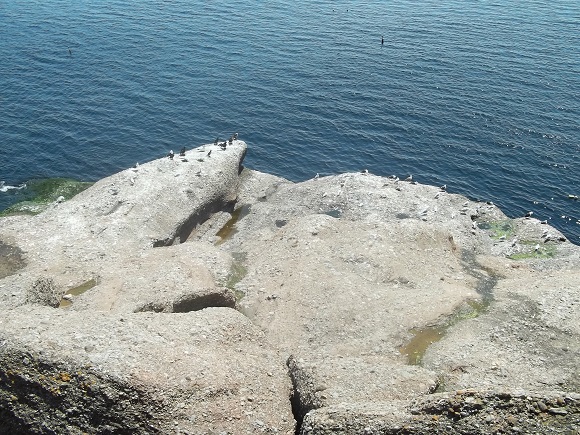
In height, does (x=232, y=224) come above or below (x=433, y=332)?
below

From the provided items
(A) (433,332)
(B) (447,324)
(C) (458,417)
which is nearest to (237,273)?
(A) (433,332)

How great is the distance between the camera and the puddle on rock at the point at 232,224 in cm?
5582

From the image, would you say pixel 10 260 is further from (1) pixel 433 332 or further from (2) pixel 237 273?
(1) pixel 433 332

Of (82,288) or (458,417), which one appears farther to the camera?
(82,288)

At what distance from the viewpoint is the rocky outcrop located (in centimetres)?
2494

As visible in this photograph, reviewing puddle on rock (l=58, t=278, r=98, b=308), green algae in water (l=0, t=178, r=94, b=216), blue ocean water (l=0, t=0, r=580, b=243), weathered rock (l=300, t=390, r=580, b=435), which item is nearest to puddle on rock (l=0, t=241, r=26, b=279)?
puddle on rock (l=58, t=278, r=98, b=308)

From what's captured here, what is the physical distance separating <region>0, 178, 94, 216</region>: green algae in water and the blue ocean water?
1844 millimetres

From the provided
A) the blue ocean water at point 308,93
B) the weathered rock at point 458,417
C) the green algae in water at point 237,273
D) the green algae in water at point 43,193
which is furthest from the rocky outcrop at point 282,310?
the blue ocean water at point 308,93

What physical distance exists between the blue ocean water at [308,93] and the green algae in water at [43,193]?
6.05 feet

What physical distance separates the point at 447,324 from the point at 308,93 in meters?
54.6

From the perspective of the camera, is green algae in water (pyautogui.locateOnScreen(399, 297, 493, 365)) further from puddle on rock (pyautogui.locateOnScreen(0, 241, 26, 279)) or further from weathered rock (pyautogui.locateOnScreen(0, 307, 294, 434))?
puddle on rock (pyautogui.locateOnScreen(0, 241, 26, 279))

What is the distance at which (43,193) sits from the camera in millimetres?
61656

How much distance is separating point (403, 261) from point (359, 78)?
50.5m

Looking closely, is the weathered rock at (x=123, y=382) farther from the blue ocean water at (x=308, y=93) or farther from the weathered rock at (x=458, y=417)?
the blue ocean water at (x=308, y=93)
